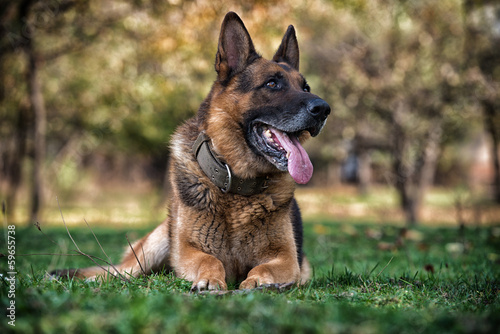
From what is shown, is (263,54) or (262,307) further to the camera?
(263,54)

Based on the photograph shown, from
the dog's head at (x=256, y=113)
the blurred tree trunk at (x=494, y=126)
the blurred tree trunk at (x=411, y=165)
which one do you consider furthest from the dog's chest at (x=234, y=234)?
the blurred tree trunk at (x=494, y=126)

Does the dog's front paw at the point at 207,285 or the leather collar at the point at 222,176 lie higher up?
the leather collar at the point at 222,176

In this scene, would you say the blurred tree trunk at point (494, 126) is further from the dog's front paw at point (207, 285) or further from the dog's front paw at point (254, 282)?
the dog's front paw at point (207, 285)

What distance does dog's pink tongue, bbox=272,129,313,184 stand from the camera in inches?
152

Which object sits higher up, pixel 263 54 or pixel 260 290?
pixel 263 54

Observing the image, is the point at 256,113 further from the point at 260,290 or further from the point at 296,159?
the point at 260,290

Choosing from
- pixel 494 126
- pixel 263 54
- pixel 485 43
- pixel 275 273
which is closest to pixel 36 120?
pixel 263 54

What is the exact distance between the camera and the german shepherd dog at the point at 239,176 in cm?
379

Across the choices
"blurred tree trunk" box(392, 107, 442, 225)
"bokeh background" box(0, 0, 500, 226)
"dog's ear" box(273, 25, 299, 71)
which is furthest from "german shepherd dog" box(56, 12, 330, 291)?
"blurred tree trunk" box(392, 107, 442, 225)

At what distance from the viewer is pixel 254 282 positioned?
3.24 meters

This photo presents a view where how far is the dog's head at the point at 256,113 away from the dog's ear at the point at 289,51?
53cm

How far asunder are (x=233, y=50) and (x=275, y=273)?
2.23m

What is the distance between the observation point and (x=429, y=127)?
1335cm

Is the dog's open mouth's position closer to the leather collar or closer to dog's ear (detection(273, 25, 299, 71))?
the leather collar
